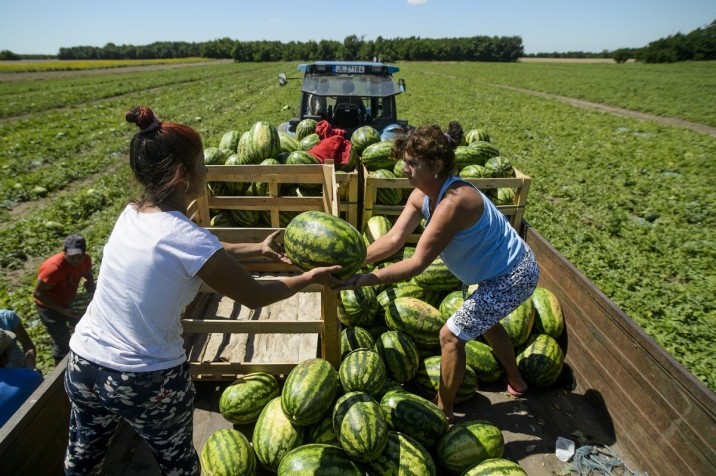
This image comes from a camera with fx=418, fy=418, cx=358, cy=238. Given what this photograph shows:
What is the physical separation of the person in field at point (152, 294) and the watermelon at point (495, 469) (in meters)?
1.65

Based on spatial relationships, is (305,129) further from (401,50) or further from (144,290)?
(401,50)

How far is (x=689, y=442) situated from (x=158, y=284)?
9.78 ft

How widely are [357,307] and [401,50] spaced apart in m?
91.5

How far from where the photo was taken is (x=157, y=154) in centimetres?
188

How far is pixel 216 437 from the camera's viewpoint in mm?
2748

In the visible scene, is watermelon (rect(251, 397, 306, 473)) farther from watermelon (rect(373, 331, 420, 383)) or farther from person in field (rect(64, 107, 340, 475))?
watermelon (rect(373, 331, 420, 383))

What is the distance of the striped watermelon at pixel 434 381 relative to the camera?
3439 millimetres

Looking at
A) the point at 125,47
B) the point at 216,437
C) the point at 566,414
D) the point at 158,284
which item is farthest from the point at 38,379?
the point at 125,47

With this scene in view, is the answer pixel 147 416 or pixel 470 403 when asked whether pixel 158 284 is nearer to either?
pixel 147 416

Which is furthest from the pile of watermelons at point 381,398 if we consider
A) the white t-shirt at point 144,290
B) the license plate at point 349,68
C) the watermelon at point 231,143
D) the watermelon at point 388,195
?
the license plate at point 349,68

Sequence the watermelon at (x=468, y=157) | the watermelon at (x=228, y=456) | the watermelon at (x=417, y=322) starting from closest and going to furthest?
the watermelon at (x=228, y=456)
the watermelon at (x=417, y=322)
the watermelon at (x=468, y=157)

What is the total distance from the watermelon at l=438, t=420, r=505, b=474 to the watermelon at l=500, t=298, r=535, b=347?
111 centimetres

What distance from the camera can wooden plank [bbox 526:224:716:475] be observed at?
92.0 inches

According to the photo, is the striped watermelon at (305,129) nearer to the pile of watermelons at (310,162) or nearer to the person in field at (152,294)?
the pile of watermelons at (310,162)
